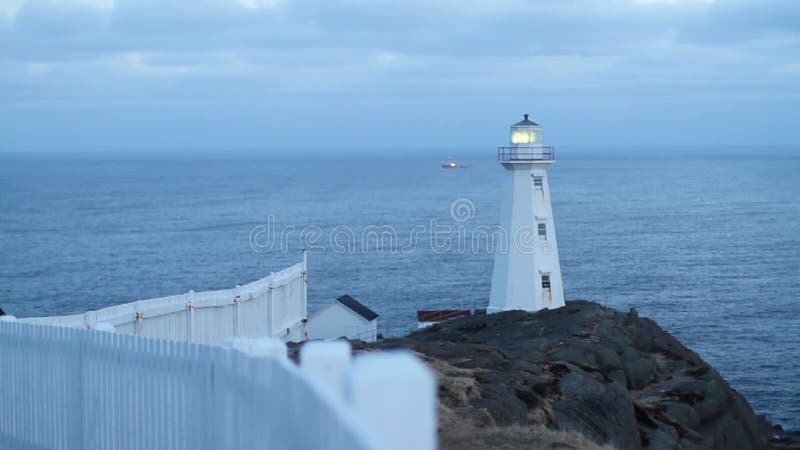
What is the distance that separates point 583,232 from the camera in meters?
76.4

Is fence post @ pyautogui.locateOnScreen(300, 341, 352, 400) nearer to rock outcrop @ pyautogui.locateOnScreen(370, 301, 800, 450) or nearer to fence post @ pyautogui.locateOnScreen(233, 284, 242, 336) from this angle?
rock outcrop @ pyautogui.locateOnScreen(370, 301, 800, 450)


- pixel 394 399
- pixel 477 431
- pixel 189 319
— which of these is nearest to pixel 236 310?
pixel 189 319

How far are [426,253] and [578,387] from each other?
5046cm

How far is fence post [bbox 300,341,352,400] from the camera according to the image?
11.8 feet

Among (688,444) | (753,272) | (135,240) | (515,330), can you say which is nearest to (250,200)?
(135,240)

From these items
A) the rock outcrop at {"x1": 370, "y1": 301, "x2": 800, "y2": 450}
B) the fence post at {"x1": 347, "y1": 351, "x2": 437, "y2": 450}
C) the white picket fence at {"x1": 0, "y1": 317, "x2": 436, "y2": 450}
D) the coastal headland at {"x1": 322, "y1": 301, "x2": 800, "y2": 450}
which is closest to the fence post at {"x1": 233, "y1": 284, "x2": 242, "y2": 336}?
the coastal headland at {"x1": 322, "y1": 301, "x2": 800, "y2": 450}

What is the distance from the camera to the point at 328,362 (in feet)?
11.9

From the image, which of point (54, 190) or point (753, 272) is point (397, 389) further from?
point (54, 190)

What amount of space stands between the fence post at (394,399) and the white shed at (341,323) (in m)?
28.2

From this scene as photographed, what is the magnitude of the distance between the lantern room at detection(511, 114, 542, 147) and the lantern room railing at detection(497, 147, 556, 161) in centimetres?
16

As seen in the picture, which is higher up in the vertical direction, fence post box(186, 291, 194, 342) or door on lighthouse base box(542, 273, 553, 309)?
fence post box(186, 291, 194, 342)

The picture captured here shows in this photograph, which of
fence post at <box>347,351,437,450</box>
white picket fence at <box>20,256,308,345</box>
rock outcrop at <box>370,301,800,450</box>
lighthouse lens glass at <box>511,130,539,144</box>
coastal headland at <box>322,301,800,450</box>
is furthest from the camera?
lighthouse lens glass at <box>511,130,539,144</box>

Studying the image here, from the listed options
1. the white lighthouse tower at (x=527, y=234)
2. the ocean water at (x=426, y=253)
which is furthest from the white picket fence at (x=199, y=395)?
the ocean water at (x=426, y=253)

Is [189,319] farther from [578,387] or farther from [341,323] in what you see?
[341,323]
